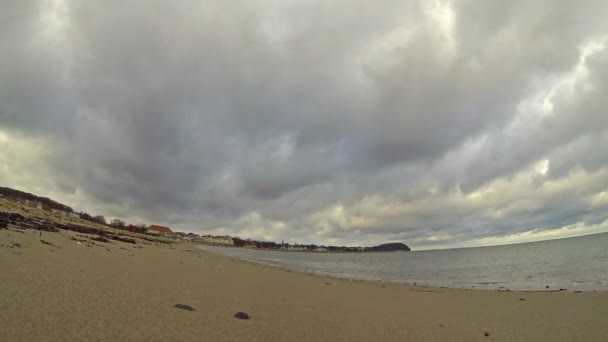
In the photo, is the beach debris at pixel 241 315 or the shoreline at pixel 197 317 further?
the beach debris at pixel 241 315

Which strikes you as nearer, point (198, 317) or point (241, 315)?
point (198, 317)

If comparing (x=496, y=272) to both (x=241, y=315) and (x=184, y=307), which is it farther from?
(x=184, y=307)

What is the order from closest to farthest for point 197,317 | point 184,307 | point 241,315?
point 197,317 < point 184,307 < point 241,315

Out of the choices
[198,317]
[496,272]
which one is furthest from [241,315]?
[496,272]

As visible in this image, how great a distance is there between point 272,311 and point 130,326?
3072 millimetres

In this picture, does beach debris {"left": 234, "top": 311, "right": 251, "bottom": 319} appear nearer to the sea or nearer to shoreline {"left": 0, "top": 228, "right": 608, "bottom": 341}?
shoreline {"left": 0, "top": 228, "right": 608, "bottom": 341}

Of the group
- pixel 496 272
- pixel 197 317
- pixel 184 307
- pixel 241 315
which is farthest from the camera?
pixel 496 272

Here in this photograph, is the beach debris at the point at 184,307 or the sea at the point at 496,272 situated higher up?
the beach debris at the point at 184,307

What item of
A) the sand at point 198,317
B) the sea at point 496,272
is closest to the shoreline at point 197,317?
the sand at point 198,317

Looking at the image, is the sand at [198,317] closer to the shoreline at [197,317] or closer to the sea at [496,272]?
the shoreline at [197,317]

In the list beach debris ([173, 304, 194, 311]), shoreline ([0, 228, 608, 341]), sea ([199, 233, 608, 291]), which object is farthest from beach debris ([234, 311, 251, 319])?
sea ([199, 233, 608, 291])

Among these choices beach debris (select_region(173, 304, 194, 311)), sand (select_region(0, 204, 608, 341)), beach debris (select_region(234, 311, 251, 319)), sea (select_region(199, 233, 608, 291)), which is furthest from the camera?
sea (select_region(199, 233, 608, 291))

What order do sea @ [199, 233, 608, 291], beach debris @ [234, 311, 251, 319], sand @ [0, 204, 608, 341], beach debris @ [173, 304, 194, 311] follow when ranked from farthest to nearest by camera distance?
sea @ [199, 233, 608, 291] < beach debris @ [234, 311, 251, 319] < beach debris @ [173, 304, 194, 311] < sand @ [0, 204, 608, 341]

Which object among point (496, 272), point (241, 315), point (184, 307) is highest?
point (184, 307)
